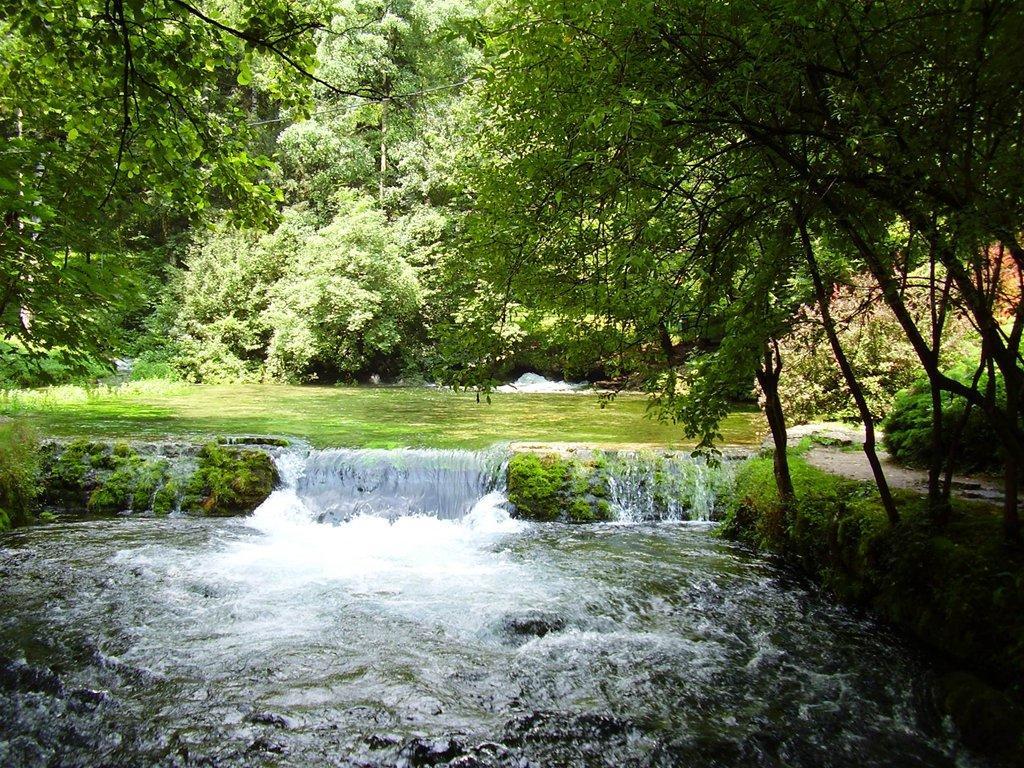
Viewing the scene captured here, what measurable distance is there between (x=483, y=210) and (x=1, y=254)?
11.4 feet

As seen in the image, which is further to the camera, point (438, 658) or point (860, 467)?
point (860, 467)

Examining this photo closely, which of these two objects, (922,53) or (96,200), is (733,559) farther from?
(96,200)

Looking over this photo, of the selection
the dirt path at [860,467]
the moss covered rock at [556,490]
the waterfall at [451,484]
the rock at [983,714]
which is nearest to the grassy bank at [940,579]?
the rock at [983,714]

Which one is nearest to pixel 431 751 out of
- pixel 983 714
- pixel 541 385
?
pixel 983 714

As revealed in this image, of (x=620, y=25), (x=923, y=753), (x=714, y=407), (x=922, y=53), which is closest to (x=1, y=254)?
(x=620, y=25)

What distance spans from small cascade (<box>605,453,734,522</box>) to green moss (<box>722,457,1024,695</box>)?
7.65 feet

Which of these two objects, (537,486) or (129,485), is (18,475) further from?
(537,486)

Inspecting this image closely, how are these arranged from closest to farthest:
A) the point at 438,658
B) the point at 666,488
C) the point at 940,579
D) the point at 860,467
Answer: the point at 940,579
the point at 438,658
the point at 860,467
the point at 666,488

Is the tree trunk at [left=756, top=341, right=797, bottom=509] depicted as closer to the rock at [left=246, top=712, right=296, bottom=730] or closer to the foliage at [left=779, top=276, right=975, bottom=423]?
the foliage at [left=779, top=276, right=975, bottom=423]

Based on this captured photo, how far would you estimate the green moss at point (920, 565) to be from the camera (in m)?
4.20

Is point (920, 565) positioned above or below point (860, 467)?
below

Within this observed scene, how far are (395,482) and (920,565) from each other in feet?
23.7

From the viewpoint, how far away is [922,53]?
3.50 meters

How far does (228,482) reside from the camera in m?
9.95
